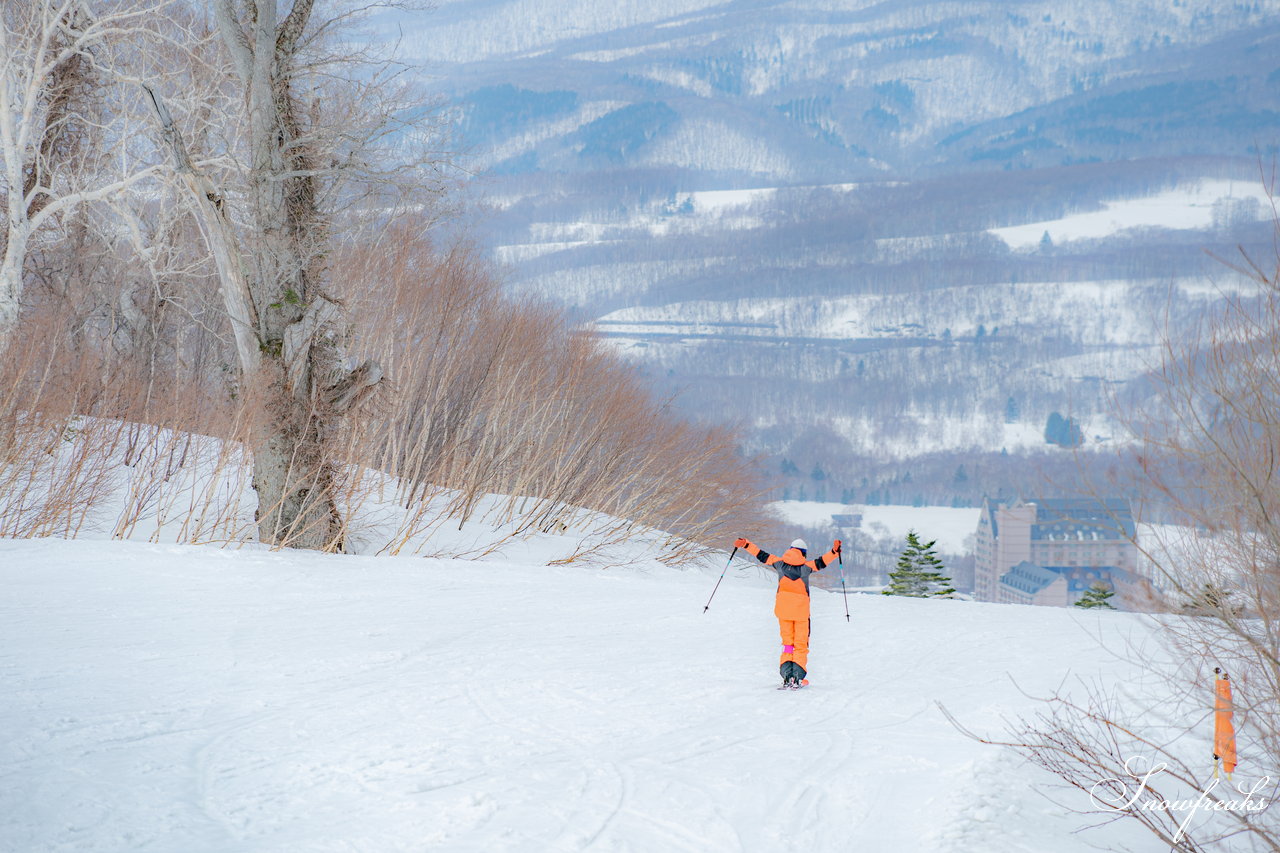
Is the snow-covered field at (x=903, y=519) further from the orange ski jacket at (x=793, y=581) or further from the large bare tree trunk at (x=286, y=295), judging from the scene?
the orange ski jacket at (x=793, y=581)

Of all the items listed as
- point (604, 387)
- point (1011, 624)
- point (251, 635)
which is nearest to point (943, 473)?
point (604, 387)

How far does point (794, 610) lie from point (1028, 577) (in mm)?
36532

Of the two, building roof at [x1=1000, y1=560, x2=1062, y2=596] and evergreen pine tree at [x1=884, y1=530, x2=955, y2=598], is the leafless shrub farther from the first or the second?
building roof at [x1=1000, y1=560, x2=1062, y2=596]

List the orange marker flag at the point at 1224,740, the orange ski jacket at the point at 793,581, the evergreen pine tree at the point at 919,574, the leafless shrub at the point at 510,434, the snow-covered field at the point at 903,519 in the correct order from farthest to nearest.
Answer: the snow-covered field at the point at 903,519 < the evergreen pine tree at the point at 919,574 < the leafless shrub at the point at 510,434 < the orange ski jacket at the point at 793,581 < the orange marker flag at the point at 1224,740

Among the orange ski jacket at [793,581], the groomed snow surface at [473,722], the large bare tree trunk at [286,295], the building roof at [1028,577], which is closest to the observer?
the groomed snow surface at [473,722]

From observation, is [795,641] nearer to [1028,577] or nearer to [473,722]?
[473,722]

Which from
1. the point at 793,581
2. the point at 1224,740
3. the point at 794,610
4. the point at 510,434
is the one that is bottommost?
the point at 1224,740

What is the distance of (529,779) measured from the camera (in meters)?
7.09

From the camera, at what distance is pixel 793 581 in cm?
995

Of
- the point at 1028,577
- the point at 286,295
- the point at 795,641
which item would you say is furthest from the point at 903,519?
the point at 795,641

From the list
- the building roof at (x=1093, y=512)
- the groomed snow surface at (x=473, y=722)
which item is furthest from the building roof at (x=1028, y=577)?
the building roof at (x=1093, y=512)

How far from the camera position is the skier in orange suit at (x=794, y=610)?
32.5 ft

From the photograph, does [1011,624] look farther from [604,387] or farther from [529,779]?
[604,387]

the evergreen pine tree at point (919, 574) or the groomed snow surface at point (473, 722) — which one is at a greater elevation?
the evergreen pine tree at point (919, 574)
